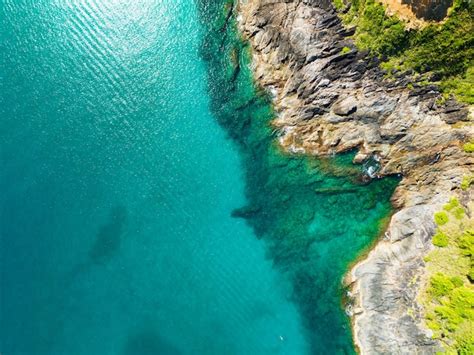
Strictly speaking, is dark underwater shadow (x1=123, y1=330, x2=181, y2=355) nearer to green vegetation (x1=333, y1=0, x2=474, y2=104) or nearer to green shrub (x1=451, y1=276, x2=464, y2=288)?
green shrub (x1=451, y1=276, x2=464, y2=288)

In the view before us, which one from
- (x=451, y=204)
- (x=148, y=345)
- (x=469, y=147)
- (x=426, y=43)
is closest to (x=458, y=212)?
(x=451, y=204)

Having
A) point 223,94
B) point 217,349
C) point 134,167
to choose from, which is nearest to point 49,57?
point 134,167

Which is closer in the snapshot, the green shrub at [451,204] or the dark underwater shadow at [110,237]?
the green shrub at [451,204]

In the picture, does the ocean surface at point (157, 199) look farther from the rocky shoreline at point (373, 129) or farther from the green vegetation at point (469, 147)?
the green vegetation at point (469, 147)

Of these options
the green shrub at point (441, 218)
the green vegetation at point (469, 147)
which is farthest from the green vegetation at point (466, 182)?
the green shrub at point (441, 218)

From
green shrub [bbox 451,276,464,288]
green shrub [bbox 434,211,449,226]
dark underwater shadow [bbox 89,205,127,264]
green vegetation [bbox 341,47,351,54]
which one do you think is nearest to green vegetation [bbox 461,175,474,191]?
green shrub [bbox 434,211,449,226]
